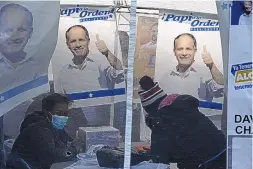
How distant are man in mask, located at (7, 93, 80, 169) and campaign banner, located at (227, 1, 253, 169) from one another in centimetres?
89

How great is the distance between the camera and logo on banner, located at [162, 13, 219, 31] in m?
2.97

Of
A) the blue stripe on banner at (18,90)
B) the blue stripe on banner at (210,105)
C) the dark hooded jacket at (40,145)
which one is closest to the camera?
the blue stripe on banner at (18,90)

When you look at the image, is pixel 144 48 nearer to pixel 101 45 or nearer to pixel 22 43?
pixel 101 45

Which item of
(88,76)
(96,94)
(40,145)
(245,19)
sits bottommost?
(40,145)

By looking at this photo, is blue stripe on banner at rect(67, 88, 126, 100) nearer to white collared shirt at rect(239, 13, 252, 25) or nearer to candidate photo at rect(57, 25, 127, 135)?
candidate photo at rect(57, 25, 127, 135)

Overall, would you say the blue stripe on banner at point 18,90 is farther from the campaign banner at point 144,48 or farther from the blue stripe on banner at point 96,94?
the campaign banner at point 144,48

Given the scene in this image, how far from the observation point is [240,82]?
105 inches

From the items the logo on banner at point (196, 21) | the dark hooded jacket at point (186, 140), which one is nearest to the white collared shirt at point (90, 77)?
the dark hooded jacket at point (186, 140)

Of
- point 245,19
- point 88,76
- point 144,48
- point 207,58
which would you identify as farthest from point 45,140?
point 245,19

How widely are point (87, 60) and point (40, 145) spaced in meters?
0.57

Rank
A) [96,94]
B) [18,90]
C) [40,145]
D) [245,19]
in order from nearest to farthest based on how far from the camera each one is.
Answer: [245,19] → [18,90] → [40,145] → [96,94]

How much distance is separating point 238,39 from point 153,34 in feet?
1.97

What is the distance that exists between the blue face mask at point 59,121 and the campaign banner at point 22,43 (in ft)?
0.70

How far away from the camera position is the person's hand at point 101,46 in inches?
119
